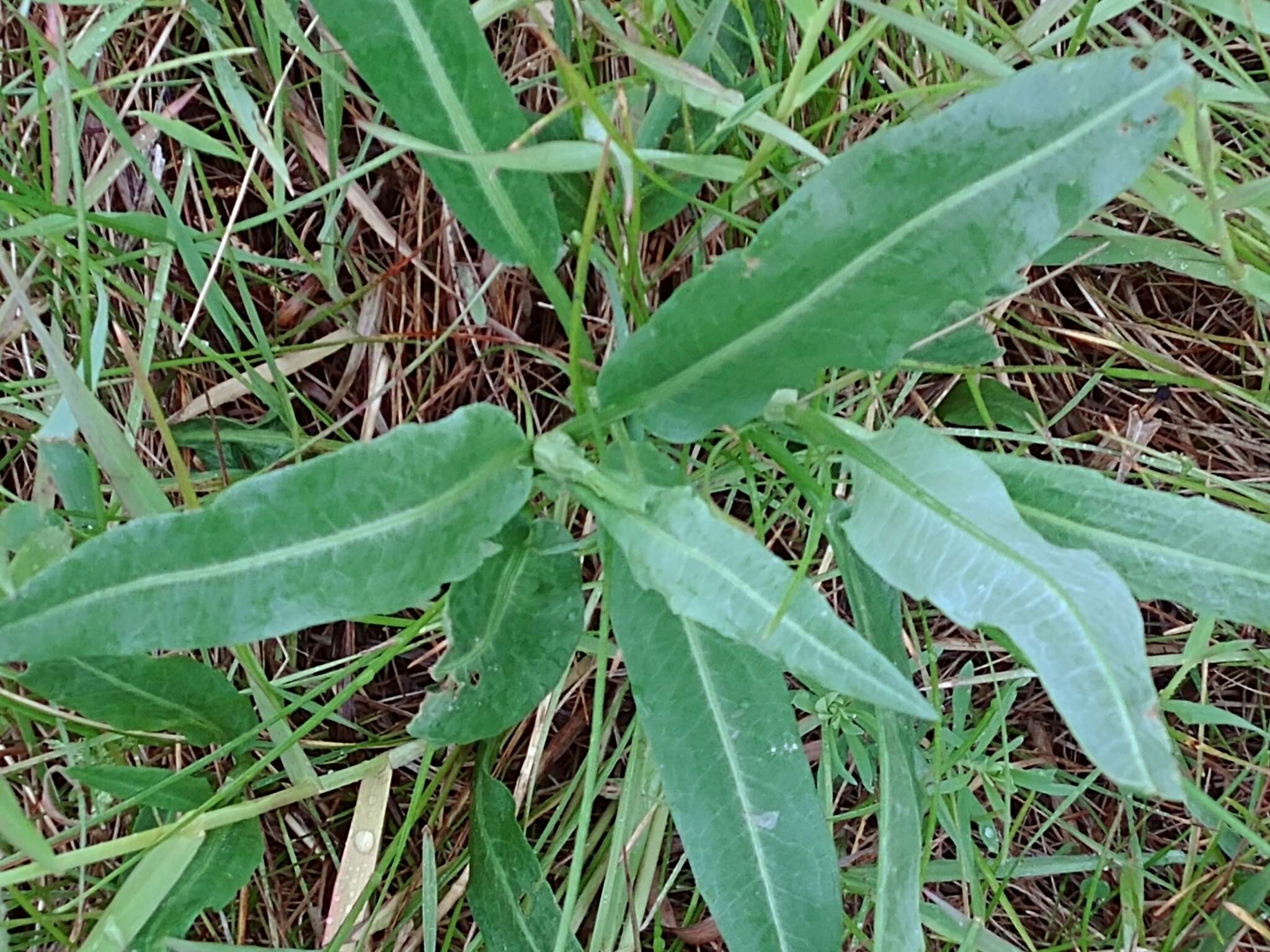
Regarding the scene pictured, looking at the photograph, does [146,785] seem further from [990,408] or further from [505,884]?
[990,408]

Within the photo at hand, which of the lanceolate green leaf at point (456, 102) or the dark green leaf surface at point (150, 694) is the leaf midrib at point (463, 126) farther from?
the dark green leaf surface at point (150, 694)

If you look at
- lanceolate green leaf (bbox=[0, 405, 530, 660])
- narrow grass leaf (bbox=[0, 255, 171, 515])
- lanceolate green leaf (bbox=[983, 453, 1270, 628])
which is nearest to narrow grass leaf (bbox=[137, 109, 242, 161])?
narrow grass leaf (bbox=[0, 255, 171, 515])

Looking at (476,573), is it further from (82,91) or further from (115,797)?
(82,91)

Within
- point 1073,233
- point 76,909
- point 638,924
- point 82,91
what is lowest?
point 638,924

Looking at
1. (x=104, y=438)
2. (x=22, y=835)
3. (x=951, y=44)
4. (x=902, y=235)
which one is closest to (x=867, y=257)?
(x=902, y=235)

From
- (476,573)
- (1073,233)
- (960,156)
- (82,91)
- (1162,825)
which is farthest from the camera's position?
(1162,825)

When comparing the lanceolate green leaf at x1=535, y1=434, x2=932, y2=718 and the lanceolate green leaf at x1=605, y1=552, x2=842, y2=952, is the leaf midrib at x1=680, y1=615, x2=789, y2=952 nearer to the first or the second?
the lanceolate green leaf at x1=605, y1=552, x2=842, y2=952

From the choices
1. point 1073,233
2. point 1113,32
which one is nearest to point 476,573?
point 1073,233
